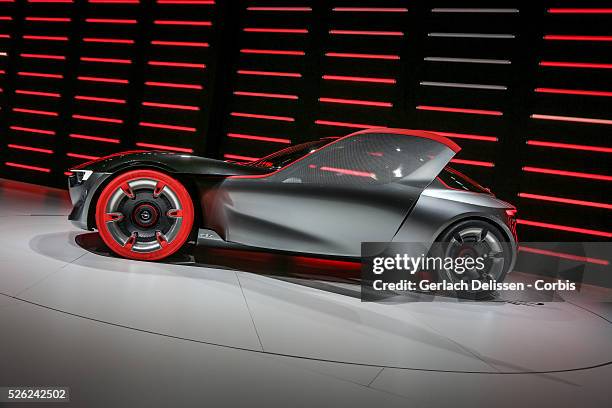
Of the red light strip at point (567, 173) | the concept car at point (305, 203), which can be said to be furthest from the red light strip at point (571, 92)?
the concept car at point (305, 203)

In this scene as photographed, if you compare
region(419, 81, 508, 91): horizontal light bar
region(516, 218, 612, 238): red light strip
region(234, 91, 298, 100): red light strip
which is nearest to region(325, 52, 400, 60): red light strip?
region(419, 81, 508, 91): horizontal light bar

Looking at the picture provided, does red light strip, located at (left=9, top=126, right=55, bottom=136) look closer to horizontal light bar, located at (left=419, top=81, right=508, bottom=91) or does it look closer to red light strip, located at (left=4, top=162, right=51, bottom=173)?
red light strip, located at (left=4, top=162, right=51, bottom=173)

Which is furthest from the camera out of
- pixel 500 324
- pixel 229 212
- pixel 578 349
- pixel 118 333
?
pixel 229 212

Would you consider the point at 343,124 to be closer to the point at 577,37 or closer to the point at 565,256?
the point at 577,37

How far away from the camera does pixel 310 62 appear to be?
749 cm

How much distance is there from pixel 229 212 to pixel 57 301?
136cm

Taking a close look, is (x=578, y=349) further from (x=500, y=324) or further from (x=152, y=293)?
(x=152, y=293)

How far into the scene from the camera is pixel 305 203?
395 centimetres

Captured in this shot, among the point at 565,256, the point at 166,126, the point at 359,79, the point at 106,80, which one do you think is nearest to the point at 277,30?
the point at 359,79

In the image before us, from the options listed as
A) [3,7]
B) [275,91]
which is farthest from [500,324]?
[3,7]

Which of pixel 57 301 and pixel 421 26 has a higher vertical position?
pixel 421 26

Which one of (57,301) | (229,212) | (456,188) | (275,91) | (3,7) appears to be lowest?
(57,301)

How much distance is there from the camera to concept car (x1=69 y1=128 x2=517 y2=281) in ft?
13.0

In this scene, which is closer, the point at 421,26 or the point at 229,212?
the point at 229,212
